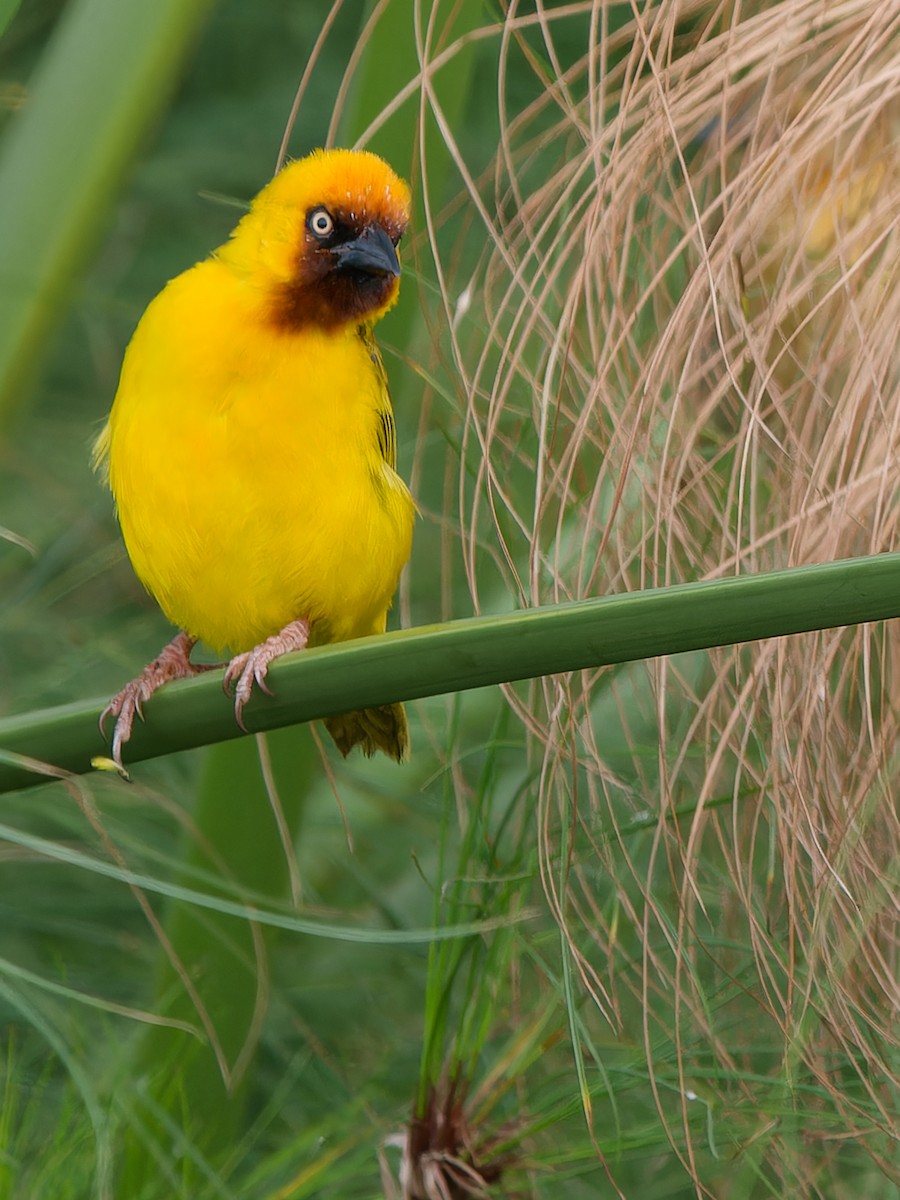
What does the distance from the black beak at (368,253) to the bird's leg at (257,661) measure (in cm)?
33

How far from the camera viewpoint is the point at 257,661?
105cm

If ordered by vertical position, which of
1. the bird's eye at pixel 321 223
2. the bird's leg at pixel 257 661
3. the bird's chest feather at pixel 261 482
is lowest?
the bird's leg at pixel 257 661

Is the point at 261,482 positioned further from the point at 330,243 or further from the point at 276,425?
the point at 330,243

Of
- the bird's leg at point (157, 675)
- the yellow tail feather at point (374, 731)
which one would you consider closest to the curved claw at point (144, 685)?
the bird's leg at point (157, 675)

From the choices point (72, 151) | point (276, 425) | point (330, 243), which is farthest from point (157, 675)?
point (72, 151)

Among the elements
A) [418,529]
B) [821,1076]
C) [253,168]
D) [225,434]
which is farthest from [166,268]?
[821,1076]

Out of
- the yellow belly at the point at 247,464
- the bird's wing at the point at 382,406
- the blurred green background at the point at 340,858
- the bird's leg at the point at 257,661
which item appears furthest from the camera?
the bird's wing at the point at 382,406

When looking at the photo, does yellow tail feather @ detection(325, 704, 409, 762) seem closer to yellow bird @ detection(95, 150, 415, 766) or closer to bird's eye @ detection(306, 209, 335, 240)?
yellow bird @ detection(95, 150, 415, 766)

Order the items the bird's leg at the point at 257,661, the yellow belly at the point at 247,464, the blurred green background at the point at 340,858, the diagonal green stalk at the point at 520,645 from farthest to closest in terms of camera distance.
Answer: the yellow belly at the point at 247,464 → the blurred green background at the point at 340,858 → the bird's leg at the point at 257,661 → the diagonal green stalk at the point at 520,645

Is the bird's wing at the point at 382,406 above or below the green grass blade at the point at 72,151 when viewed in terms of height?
above

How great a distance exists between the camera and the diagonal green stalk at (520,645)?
1.83 ft

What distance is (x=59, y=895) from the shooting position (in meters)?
1.84

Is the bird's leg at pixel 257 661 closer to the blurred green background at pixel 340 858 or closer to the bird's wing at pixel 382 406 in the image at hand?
the blurred green background at pixel 340 858

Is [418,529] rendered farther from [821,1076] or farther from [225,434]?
[821,1076]
